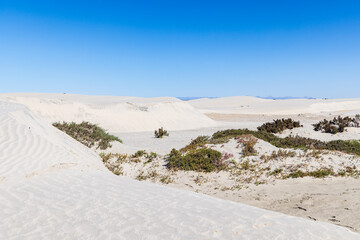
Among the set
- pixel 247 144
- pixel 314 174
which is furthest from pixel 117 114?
pixel 314 174

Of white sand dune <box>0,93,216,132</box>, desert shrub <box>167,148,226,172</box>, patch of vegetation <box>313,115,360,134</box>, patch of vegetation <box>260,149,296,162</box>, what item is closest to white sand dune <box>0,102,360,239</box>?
desert shrub <box>167,148,226,172</box>

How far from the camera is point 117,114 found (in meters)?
23.0

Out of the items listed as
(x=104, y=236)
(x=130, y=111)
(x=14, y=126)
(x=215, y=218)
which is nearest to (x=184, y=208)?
(x=215, y=218)

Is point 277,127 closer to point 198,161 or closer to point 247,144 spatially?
point 247,144

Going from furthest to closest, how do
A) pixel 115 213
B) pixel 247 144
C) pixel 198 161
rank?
pixel 247 144 → pixel 198 161 → pixel 115 213

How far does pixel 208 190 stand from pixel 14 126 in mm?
6668

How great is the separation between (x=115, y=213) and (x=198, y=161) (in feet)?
16.5

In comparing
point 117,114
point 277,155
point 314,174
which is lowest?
point 314,174

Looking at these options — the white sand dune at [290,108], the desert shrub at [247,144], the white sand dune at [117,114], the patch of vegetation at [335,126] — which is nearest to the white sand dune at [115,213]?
the desert shrub at [247,144]

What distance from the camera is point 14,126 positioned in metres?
8.44

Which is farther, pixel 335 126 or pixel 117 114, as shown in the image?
pixel 117 114

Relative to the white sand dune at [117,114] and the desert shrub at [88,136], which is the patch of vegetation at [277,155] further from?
the white sand dune at [117,114]

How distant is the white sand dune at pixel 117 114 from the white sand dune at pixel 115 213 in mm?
15009

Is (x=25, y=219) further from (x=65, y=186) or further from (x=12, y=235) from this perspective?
(x=65, y=186)
